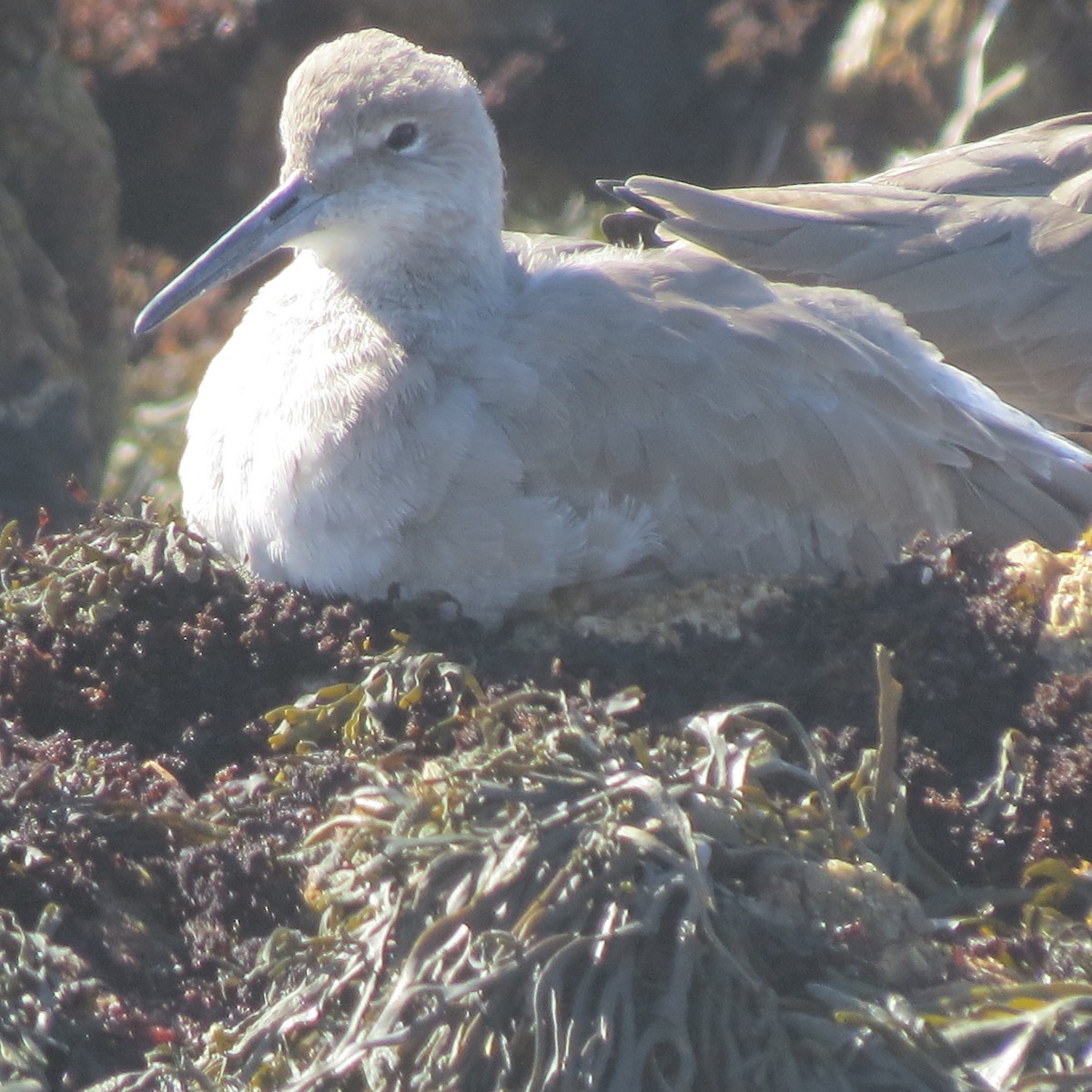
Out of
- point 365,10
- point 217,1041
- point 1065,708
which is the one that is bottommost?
point 1065,708

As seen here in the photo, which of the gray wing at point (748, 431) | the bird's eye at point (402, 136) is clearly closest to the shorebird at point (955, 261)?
the gray wing at point (748, 431)

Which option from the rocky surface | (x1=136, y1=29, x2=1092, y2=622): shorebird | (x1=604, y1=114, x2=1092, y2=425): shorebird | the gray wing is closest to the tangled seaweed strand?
(x1=136, y1=29, x2=1092, y2=622): shorebird

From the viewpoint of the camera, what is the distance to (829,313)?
4699mm

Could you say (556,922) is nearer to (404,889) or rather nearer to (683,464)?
(404,889)

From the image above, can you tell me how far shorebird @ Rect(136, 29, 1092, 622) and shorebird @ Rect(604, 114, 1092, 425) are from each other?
63cm

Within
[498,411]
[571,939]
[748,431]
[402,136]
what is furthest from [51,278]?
[571,939]

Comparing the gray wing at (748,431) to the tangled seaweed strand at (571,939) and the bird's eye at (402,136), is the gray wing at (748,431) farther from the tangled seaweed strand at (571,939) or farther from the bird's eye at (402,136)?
the tangled seaweed strand at (571,939)

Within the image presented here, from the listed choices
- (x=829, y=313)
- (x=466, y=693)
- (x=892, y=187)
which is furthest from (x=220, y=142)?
(x=466, y=693)

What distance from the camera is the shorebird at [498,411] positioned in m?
4.10

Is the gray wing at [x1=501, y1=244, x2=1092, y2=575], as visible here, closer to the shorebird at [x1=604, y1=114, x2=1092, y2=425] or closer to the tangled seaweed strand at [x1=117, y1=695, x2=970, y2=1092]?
the shorebird at [x1=604, y1=114, x2=1092, y2=425]

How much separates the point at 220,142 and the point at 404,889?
5.89m

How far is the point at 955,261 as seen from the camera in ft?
17.4

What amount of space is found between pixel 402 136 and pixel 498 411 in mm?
756

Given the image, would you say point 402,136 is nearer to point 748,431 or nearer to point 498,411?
point 498,411
